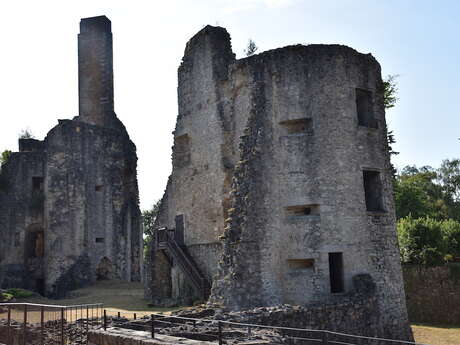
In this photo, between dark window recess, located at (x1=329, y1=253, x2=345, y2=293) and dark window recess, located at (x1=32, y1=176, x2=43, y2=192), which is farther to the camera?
dark window recess, located at (x1=32, y1=176, x2=43, y2=192)

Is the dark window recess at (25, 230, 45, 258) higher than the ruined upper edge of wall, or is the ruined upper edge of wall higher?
the ruined upper edge of wall

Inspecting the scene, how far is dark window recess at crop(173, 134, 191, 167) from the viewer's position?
2173 cm

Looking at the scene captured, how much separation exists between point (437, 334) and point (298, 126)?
31.1ft

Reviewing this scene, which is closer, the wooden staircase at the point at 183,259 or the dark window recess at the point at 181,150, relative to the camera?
the wooden staircase at the point at 183,259

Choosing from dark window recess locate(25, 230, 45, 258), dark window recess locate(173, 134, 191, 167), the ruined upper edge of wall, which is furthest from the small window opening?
the ruined upper edge of wall

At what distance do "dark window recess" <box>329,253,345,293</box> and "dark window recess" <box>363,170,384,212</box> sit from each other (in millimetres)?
2267

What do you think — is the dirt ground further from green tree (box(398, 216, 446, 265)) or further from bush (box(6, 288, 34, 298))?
green tree (box(398, 216, 446, 265))

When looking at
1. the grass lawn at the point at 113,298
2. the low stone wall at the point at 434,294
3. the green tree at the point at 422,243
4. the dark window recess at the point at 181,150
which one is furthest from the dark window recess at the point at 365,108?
the grass lawn at the point at 113,298

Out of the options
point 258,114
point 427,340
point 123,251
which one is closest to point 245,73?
point 258,114

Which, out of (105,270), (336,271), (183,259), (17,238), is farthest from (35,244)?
(336,271)

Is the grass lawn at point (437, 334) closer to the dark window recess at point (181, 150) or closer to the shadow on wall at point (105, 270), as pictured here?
the dark window recess at point (181, 150)

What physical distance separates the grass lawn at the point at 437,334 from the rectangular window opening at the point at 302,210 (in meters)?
5.83

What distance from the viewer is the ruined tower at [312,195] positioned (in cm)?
1484

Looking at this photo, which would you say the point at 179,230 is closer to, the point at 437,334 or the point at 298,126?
the point at 298,126
